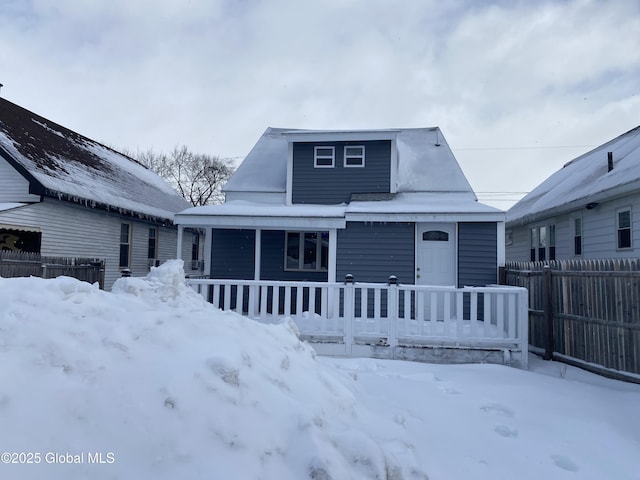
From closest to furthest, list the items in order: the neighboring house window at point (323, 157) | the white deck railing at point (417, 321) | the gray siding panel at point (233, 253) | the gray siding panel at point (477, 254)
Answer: the white deck railing at point (417, 321), the gray siding panel at point (477, 254), the gray siding panel at point (233, 253), the neighboring house window at point (323, 157)

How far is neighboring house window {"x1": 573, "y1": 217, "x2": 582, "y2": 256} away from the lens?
11.8 meters

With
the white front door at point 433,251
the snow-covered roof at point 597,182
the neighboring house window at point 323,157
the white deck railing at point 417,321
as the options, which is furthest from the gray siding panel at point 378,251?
the snow-covered roof at point 597,182

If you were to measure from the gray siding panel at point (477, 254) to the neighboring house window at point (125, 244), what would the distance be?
12472 millimetres

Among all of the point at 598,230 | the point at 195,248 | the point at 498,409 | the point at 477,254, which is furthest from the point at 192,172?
the point at 498,409

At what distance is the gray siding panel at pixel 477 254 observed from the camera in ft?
30.0

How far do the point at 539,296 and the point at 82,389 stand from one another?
23.8ft

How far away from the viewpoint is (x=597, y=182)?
1067cm

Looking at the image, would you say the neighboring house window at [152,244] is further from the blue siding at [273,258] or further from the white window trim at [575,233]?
the white window trim at [575,233]

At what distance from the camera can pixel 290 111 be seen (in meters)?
19.7

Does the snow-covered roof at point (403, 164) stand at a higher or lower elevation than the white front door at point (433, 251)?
higher

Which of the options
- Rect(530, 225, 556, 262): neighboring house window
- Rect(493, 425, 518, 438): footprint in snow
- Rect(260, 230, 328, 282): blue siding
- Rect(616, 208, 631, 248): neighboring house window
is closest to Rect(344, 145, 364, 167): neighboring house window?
Rect(260, 230, 328, 282): blue siding

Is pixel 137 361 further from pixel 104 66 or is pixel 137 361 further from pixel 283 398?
pixel 104 66

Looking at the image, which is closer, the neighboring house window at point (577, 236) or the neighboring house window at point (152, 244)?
the neighboring house window at point (577, 236)

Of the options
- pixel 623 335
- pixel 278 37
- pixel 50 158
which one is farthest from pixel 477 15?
pixel 50 158
